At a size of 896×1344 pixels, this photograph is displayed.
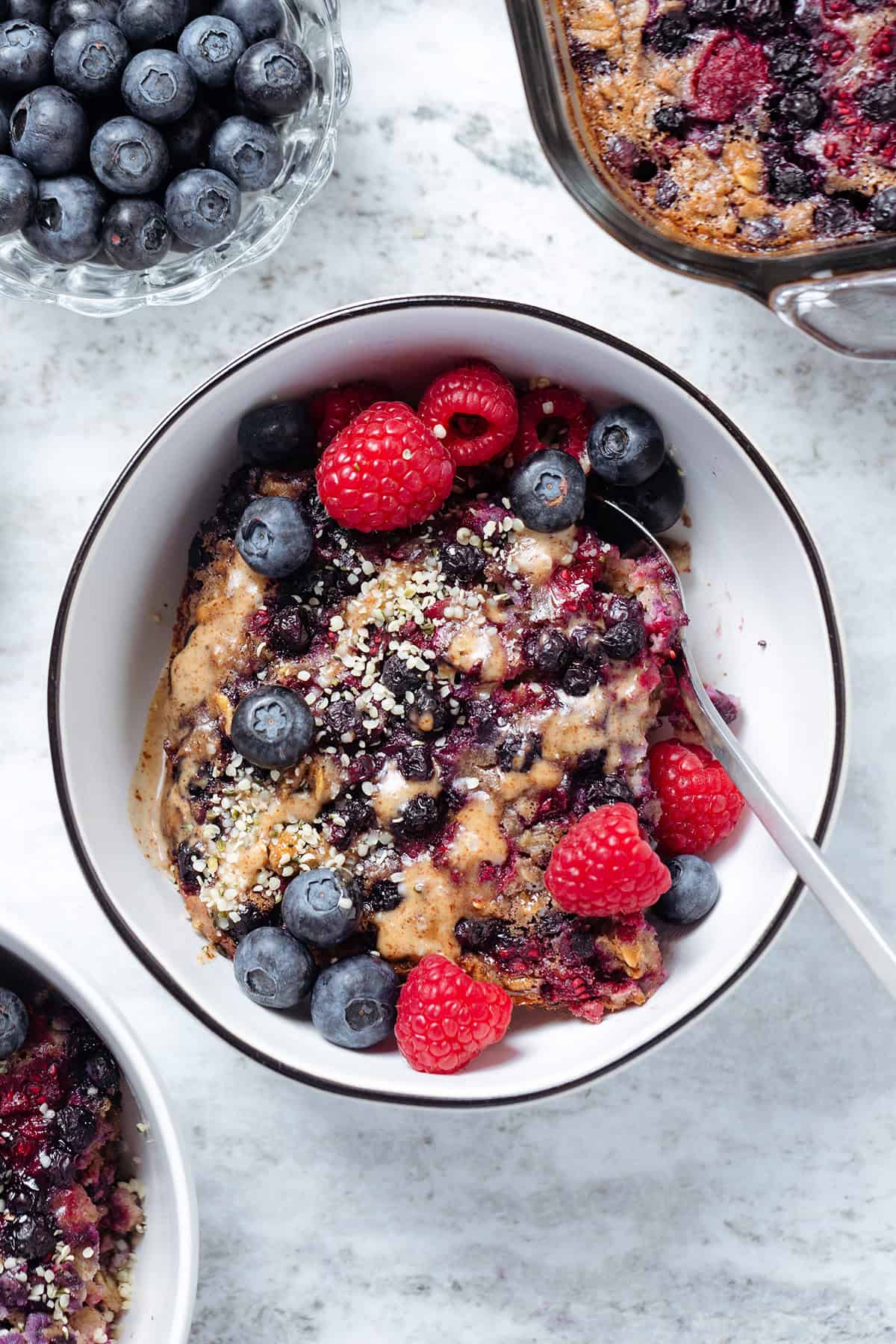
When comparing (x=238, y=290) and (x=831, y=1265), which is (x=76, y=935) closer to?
(x=238, y=290)

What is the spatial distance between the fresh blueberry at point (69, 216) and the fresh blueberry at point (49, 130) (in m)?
0.03

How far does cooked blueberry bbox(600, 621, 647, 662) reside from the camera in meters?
1.78

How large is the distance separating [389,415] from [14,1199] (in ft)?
4.41

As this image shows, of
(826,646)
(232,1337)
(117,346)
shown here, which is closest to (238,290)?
(117,346)

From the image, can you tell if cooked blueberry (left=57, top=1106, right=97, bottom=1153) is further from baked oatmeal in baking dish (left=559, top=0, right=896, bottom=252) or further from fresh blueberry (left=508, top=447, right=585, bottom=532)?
baked oatmeal in baking dish (left=559, top=0, right=896, bottom=252)

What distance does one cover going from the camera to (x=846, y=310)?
6.47ft

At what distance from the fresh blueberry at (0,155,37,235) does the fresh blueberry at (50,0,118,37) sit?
9.5 inches

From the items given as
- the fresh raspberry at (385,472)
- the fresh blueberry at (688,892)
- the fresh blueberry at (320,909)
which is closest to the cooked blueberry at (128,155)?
the fresh raspberry at (385,472)

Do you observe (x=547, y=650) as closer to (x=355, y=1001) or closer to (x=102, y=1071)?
(x=355, y=1001)

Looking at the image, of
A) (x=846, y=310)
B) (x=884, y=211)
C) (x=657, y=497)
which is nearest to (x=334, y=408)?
(x=657, y=497)

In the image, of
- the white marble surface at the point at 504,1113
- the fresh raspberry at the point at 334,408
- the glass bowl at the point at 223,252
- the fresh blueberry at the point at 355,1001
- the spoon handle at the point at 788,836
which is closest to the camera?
the spoon handle at the point at 788,836

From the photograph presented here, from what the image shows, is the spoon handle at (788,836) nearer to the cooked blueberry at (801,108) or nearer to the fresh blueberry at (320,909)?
the fresh blueberry at (320,909)

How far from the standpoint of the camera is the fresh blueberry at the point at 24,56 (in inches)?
73.1

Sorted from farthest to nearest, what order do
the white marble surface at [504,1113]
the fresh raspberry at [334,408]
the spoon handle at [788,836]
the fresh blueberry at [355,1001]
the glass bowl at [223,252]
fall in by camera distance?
the white marble surface at [504,1113] → the glass bowl at [223,252] → the fresh raspberry at [334,408] → the fresh blueberry at [355,1001] → the spoon handle at [788,836]
